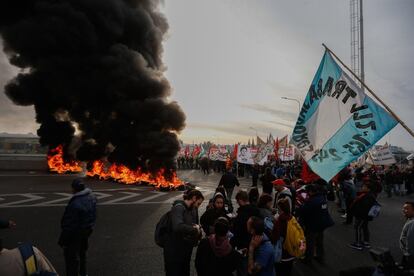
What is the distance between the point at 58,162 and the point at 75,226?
915 inches

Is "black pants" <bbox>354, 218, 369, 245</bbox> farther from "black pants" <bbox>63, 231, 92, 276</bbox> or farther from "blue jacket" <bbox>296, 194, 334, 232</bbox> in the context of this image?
"black pants" <bbox>63, 231, 92, 276</bbox>

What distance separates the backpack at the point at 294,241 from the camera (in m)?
4.36

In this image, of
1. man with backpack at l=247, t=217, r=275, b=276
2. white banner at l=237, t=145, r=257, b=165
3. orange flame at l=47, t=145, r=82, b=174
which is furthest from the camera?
orange flame at l=47, t=145, r=82, b=174

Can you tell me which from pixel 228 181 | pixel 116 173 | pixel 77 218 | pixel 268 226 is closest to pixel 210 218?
pixel 268 226

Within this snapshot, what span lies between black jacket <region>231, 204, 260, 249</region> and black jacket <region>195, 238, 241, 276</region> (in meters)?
0.85

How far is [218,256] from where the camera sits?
3.22 metres

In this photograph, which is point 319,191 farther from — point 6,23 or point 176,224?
point 6,23

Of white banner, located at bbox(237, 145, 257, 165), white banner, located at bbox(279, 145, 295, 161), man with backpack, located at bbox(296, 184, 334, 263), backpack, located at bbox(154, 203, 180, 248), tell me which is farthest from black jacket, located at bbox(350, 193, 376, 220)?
white banner, located at bbox(279, 145, 295, 161)

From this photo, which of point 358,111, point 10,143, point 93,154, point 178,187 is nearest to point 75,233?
point 358,111

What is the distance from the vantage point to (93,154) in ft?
79.3

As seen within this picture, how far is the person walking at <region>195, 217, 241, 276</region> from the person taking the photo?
126 inches

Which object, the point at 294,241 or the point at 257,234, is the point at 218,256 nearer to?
the point at 257,234

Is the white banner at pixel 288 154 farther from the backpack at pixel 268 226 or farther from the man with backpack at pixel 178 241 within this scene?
the man with backpack at pixel 178 241

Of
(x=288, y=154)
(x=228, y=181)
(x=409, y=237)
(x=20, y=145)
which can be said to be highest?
(x=288, y=154)
